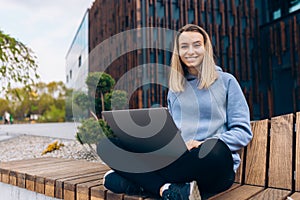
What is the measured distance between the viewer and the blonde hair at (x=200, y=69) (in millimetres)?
1538

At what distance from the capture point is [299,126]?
4.81ft

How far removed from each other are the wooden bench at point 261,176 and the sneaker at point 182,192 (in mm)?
143

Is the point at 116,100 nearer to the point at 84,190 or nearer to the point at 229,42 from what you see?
the point at 84,190

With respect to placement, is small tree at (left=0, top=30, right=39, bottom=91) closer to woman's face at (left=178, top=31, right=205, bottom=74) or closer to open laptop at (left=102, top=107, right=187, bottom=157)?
woman's face at (left=178, top=31, right=205, bottom=74)

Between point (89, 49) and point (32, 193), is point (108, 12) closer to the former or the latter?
point (89, 49)

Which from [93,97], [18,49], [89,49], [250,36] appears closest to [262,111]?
[250,36]

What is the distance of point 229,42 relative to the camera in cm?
878

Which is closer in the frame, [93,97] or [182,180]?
[182,180]

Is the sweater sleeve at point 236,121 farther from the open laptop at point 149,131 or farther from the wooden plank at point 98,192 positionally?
the wooden plank at point 98,192

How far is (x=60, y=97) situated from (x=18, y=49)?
2005cm

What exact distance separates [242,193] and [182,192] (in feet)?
1.19

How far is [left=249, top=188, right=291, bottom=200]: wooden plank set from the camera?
130cm

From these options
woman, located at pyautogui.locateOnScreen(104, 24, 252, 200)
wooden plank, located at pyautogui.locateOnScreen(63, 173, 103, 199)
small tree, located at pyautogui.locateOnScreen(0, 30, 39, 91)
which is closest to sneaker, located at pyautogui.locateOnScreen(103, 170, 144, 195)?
woman, located at pyautogui.locateOnScreen(104, 24, 252, 200)

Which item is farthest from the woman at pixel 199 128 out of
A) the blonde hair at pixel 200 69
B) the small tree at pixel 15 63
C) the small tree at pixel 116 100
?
the small tree at pixel 15 63
